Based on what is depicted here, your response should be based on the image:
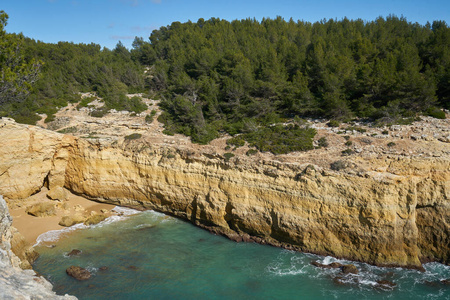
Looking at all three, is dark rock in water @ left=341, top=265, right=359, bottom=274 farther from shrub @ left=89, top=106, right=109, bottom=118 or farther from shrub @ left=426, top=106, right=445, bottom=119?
shrub @ left=89, top=106, right=109, bottom=118

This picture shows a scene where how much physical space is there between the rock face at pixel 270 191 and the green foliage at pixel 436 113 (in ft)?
22.9

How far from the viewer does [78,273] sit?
16.0m

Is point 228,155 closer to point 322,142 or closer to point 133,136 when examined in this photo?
point 322,142

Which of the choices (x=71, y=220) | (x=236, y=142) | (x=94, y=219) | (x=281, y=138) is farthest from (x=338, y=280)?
(x=71, y=220)

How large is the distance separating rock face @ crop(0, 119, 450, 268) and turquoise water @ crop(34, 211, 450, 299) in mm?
1248


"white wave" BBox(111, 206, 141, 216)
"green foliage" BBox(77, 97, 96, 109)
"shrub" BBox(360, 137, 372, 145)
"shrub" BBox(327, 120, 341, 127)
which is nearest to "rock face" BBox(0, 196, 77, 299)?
"white wave" BBox(111, 206, 141, 216)

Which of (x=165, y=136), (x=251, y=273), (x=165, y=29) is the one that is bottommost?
(x=251, y=273)

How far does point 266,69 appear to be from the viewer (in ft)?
95.2

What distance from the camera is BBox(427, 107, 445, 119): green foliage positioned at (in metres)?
22.0

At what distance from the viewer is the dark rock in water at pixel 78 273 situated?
15.9m

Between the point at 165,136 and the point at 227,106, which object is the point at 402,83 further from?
the point at 165,136

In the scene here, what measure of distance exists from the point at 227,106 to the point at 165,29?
4049cm

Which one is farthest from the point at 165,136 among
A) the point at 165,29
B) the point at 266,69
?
the point at 165,29

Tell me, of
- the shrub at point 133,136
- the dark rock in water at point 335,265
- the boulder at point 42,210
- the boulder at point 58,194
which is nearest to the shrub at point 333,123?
the dark rock in water at point 335,265
